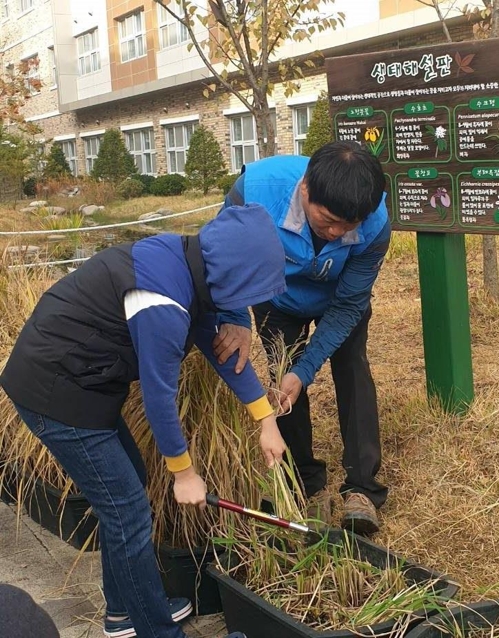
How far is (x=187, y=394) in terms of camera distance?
326 cm

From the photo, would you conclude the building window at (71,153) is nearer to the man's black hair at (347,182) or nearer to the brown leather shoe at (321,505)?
the brown leather shoe at (321,505)

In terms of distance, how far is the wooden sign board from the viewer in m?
3.69

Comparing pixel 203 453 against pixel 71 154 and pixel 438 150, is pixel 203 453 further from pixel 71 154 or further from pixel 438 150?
pixel 71 154

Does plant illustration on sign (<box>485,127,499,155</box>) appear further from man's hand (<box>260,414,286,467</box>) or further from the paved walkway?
the paved walkway

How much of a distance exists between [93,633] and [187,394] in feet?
3.25

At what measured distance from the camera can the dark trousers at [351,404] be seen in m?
3.61

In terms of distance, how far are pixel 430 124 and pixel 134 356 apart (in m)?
2.11

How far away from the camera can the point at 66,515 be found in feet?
12.4

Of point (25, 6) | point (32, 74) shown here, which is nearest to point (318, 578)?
point (32, 74)

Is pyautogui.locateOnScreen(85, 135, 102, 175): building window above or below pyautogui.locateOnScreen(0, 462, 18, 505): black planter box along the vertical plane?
above

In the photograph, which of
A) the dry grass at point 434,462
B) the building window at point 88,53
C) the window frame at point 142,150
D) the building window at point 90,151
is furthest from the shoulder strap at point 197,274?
the building window at point 90,151

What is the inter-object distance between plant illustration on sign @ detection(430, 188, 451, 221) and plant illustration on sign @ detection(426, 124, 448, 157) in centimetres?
19

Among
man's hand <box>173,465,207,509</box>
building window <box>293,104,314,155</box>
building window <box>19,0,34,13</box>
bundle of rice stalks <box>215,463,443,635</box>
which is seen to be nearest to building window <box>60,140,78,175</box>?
building window <box>19,0,34,13</box>

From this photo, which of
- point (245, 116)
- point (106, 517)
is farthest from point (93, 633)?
point (245, 116)
